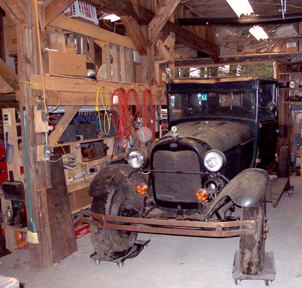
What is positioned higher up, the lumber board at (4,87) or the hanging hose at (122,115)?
the lumber board at (4,87)

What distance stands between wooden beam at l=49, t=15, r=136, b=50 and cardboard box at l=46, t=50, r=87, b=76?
15.2 inches

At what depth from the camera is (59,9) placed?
11.1 ft

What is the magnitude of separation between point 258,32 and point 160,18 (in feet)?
11.1

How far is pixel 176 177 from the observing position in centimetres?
318

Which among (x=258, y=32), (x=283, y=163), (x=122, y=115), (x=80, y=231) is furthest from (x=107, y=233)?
(x=258, y=32)

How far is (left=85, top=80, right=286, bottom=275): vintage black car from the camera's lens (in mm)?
2791

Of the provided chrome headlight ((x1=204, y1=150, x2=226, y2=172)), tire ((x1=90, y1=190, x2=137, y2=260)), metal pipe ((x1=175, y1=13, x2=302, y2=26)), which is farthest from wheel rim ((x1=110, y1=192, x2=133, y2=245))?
metal pipe ((x1=175, y1=13, x2=302, y2=26))

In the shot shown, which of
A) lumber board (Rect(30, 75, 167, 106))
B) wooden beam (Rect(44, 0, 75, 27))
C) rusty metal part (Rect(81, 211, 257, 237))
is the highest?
wooden beam (Rect(44, 0, 75, 27))

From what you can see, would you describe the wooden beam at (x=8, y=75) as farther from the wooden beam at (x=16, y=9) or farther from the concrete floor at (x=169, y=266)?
the concrete floor at (x=169, y=266)

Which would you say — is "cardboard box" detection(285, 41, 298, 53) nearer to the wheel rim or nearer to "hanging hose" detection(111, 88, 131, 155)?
"hanging hose" detection(111, 88, 131, 155)

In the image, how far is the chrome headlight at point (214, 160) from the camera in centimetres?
290

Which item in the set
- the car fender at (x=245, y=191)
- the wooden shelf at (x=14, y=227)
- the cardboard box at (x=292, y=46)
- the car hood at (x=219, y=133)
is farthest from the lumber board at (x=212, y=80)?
the cardboard box at (x=292, y=46)

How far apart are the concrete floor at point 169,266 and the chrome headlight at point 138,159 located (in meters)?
1.05

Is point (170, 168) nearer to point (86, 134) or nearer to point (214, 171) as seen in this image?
point (214, 171)
